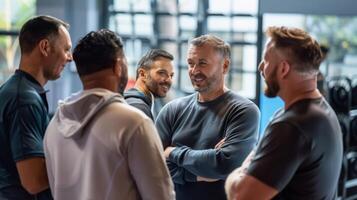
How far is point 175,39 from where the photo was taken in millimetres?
5270

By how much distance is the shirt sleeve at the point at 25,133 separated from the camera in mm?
1770

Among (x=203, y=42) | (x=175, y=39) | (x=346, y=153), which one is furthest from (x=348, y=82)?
(x=175, y=39)

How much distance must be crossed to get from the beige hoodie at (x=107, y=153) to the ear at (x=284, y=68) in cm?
46

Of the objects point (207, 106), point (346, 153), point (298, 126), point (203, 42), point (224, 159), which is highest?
point (203, 42)

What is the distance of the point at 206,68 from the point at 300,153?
1.00 m

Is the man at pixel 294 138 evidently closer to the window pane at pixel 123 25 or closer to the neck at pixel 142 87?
the neck at pixel 142 87

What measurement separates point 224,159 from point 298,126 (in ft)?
2.56

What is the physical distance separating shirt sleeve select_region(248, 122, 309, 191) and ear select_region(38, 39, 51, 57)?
0.95 meters

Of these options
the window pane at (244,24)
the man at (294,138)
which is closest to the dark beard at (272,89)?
the man at (294,138)

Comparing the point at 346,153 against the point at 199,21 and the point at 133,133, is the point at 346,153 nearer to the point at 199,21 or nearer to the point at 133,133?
the point at 199,21

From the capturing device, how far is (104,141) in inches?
60.8

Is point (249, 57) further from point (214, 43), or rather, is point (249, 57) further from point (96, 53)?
point (96, 53)

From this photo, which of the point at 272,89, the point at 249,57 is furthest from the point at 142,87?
the point at 249,57

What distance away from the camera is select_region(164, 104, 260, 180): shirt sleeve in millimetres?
2240
